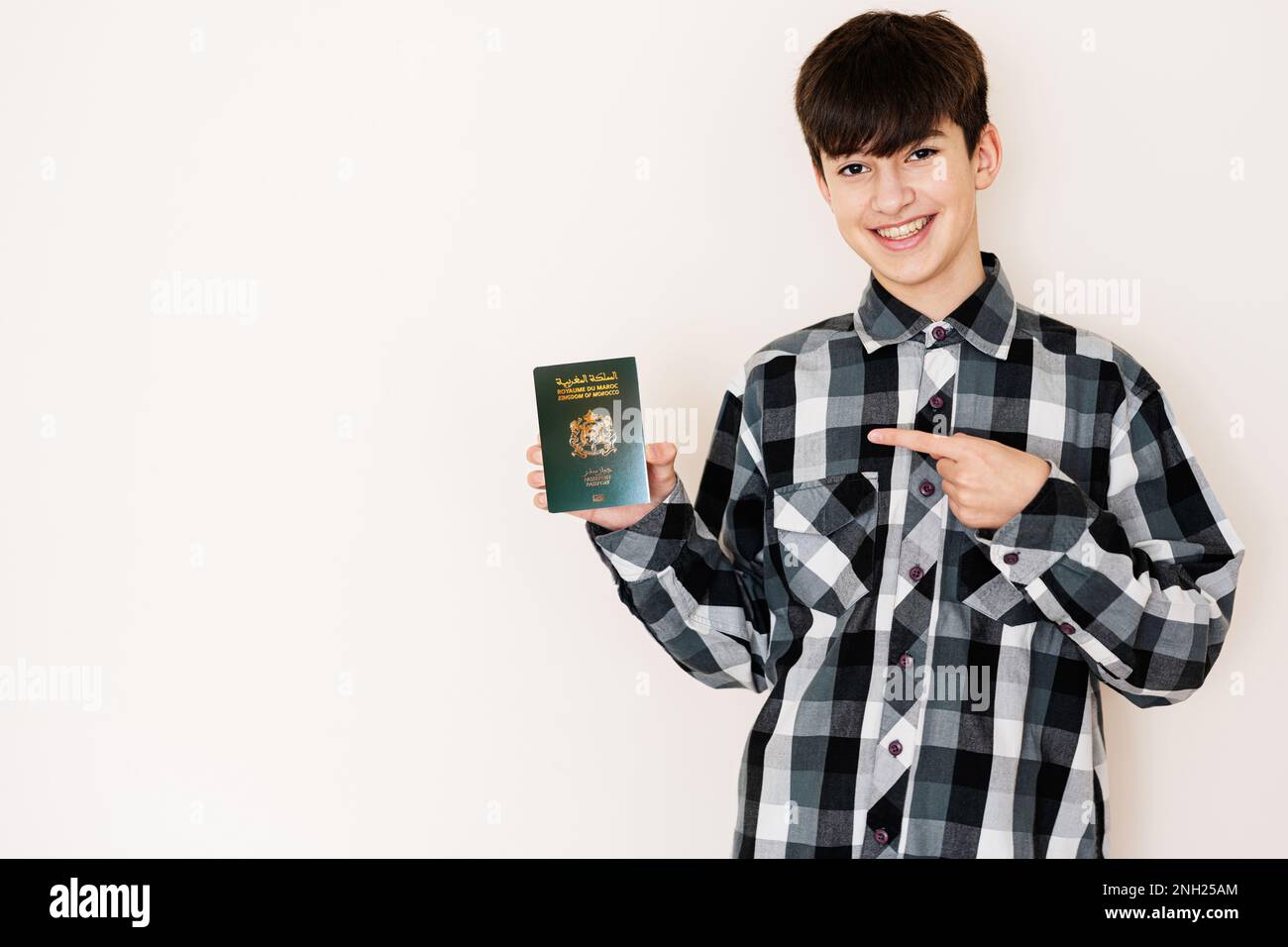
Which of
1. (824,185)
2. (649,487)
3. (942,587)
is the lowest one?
(942,587)

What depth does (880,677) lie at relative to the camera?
1253 millimetres

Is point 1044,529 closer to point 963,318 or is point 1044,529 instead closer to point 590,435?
point 963,318

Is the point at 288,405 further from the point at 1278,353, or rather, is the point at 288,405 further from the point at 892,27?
the point at 1278,353

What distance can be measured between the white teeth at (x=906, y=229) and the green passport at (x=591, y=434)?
0.33 metres

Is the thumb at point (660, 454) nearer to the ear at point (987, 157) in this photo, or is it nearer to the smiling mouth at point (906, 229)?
the smiling mouth at point (906, 229)

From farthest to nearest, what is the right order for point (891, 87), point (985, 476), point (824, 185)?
point (824, 185) < point (891, 87) < point (985, 476)

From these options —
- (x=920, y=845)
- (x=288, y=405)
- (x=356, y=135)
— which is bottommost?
(x=920, y=845)

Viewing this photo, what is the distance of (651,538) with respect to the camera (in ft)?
4.18

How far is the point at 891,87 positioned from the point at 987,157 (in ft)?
0.53

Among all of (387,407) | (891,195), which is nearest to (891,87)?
(891,195)
